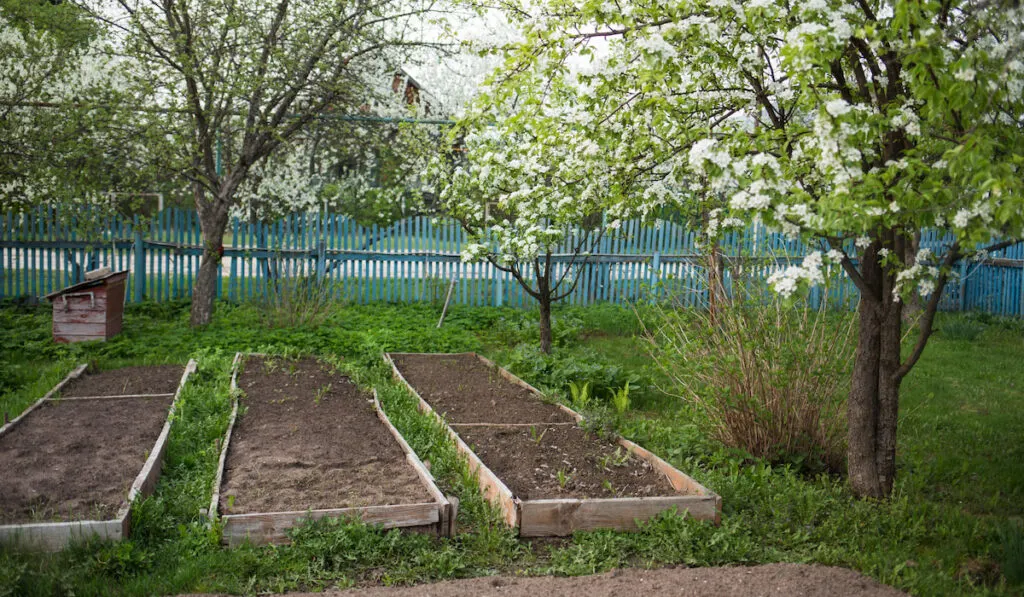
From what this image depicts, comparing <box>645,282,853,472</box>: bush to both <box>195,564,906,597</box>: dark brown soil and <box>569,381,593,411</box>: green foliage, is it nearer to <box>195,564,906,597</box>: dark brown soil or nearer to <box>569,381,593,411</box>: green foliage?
<box>569,381,593,411</box>: green foliage

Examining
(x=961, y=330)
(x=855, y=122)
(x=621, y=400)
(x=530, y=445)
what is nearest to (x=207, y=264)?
(x=621, y=400)

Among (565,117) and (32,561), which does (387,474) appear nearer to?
(32,561)

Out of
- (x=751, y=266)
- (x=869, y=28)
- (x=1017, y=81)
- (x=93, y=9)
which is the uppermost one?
(x=93, y=9)

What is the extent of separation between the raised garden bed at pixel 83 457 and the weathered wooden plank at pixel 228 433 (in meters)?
0.39

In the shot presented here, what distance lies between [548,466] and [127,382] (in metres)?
4.62


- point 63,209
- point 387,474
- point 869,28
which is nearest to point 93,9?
point 63,209

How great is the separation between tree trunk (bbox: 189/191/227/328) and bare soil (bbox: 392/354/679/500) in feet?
11.9

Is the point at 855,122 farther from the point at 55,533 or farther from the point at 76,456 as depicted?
the point at 76,456

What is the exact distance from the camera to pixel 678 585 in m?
3.99

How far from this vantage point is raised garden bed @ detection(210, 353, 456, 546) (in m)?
4.52

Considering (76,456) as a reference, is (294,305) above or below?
above

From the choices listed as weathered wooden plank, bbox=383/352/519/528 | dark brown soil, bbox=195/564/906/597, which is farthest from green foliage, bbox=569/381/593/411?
dark brown soil, bbox=195/564/906/597

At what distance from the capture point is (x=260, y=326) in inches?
425

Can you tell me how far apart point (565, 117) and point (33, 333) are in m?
7.28
